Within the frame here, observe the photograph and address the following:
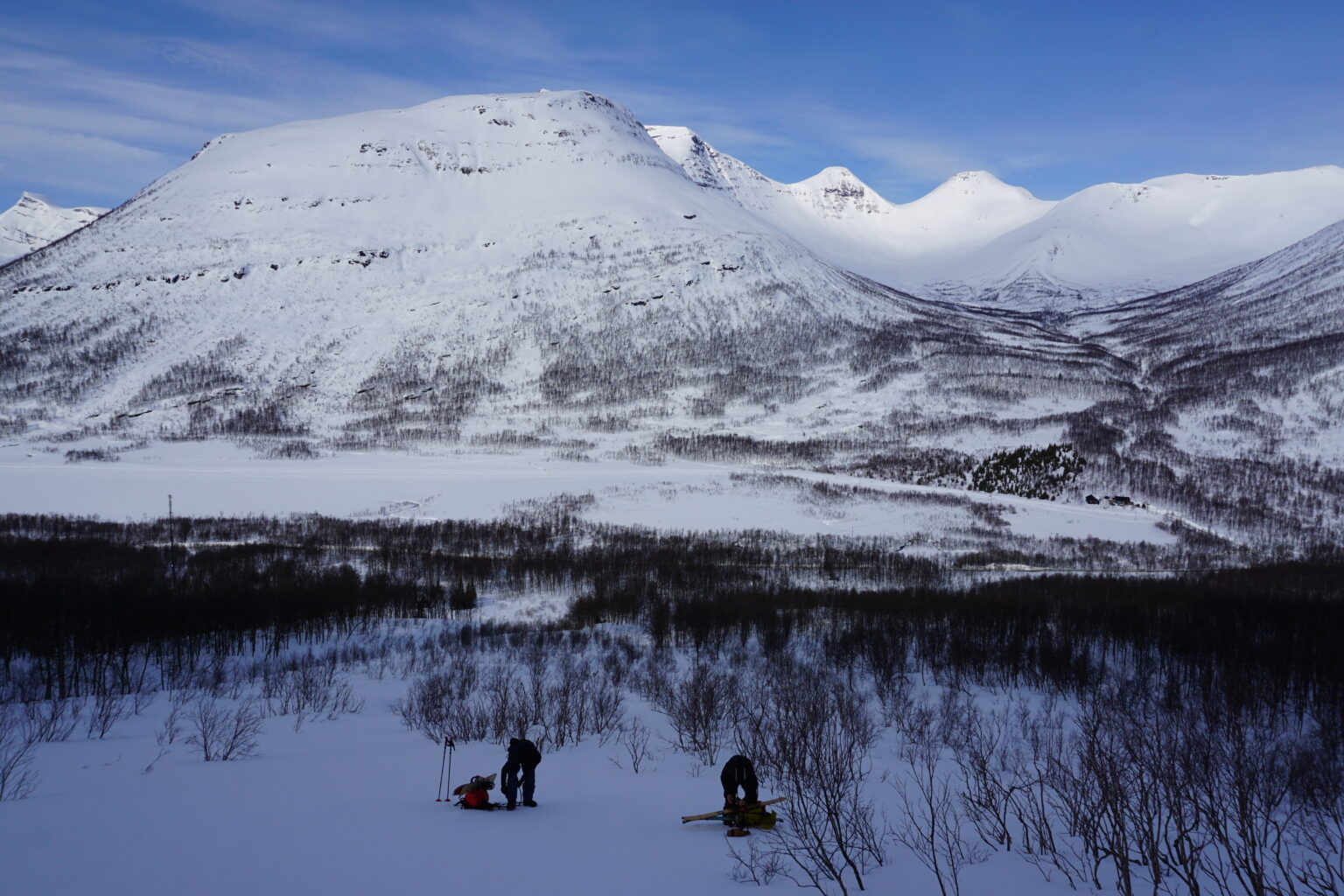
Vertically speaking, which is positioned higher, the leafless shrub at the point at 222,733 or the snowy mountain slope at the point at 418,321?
the snowy mountain slope at the point at 418,321

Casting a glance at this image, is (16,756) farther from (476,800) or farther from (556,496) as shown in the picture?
(556,496)

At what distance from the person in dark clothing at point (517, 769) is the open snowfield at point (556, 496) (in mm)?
53885

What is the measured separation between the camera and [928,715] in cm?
2497

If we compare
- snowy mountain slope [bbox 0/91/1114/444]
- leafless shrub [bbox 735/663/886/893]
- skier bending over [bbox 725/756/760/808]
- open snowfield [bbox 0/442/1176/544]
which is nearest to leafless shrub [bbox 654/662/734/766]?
leafless shrub [bbox 735/663/886/893]

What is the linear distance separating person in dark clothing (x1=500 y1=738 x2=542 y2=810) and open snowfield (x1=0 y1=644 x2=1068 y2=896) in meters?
0.38

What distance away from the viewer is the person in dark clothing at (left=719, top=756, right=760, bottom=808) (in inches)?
531

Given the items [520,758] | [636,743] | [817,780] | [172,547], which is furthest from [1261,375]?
[172,547]

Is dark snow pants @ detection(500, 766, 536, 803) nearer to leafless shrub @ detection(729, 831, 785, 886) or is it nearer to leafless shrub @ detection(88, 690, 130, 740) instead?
leafless shrub @ detection(729, 831, 785, 886)

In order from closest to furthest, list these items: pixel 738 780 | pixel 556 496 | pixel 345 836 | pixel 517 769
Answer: pixel 345 836, pixel 738 780, pixel 517 769, pixel 556 496

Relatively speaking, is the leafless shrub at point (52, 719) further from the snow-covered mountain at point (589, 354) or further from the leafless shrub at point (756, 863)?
the snow-covered mountain at point (589, 354)

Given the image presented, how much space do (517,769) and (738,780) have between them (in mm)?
4103

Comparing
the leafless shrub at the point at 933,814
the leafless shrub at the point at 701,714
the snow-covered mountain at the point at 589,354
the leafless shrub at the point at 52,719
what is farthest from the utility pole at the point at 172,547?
the snow-covered mountain at the point at 589,354

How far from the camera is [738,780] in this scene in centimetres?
1354

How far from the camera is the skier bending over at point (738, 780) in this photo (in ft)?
44.3
